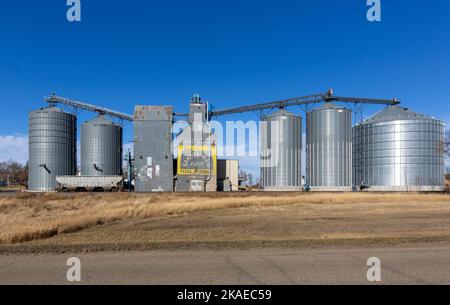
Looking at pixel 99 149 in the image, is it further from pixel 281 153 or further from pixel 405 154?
pixel 405 154

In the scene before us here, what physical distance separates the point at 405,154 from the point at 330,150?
44.9ft

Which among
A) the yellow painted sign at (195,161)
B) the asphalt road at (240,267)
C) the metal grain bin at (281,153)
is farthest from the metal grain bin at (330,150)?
the asphalt road at (240,267)

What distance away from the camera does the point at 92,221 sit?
663 inches

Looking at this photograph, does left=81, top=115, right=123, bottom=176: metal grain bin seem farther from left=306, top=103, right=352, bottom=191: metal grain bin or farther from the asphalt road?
the asphalt road

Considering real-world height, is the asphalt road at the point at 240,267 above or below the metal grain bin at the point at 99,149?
below

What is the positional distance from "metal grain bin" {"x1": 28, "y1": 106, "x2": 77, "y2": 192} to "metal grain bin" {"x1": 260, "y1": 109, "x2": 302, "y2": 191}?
40674 millimetres

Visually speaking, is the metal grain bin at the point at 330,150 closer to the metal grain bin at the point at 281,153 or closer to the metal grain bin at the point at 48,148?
the metal grain bin at the point at 281,153

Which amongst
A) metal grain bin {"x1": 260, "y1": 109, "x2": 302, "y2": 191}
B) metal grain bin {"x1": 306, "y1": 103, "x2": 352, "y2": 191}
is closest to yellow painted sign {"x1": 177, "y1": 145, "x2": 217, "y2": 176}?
metal grain bin {"x1": 260, "y1": 109, "x2": 302, "y2": 191}

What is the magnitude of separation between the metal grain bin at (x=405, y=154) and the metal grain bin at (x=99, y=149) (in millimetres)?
51565

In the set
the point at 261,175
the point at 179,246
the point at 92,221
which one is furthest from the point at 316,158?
the point at 179,246

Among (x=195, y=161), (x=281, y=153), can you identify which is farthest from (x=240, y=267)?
(x=281, y=153)

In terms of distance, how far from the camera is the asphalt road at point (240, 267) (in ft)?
21.1
